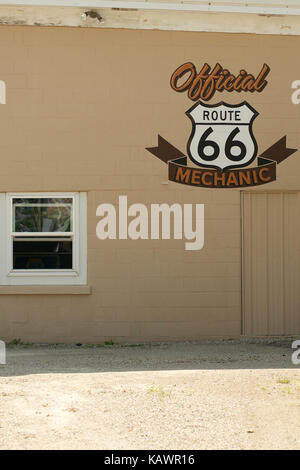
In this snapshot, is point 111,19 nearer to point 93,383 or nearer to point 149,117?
point 149,117

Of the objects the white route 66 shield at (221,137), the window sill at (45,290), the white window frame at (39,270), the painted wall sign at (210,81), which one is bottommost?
the window sill at (45,290)

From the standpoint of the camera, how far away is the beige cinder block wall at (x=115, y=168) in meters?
11.1

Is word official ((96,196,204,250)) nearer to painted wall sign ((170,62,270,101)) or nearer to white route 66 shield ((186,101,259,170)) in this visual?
white route 66 shield ((186,101,259,170))

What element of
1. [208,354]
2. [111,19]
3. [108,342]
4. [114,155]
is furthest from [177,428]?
[111,19]

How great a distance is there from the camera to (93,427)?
629cm

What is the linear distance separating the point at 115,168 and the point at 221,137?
64.3 inches

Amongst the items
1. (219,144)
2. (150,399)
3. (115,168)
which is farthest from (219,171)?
(150,399)

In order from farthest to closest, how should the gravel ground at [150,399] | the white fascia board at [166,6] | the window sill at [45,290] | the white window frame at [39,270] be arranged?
the white window frame at [39,270], the window sill at [45,290], the white fascia board at [166,6], the gravel ground at [150,399]

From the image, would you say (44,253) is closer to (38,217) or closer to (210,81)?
(38,217)

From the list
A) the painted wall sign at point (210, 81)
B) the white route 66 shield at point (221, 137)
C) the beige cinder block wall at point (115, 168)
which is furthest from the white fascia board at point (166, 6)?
the white route 66 shield at point (221, 137)

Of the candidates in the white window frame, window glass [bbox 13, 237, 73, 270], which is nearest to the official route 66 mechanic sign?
the white window frame

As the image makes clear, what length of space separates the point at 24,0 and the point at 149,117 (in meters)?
2.42

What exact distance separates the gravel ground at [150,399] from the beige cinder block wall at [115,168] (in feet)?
2.17

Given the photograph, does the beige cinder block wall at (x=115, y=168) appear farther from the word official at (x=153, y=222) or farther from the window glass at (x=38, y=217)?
the window glass at (x=38, y=217)
